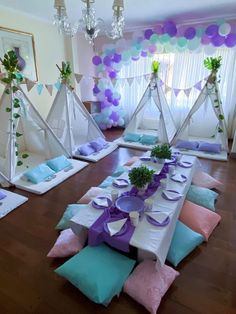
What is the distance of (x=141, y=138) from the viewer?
15.4 feet

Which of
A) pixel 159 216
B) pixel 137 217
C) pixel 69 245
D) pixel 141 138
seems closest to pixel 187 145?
pixel 141 138

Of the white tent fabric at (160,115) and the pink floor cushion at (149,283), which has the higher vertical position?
the white tent fabric at (160,115)

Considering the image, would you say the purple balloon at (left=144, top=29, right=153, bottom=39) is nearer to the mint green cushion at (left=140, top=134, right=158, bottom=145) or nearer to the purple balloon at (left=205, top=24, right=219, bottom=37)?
the purple balloon at (left=205, top=24, right=219, bottom=37)

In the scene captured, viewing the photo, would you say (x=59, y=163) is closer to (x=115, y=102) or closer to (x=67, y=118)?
(x=67, y=118)

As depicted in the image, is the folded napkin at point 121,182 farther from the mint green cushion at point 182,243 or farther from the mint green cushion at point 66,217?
the mint green cushion at point 182,243

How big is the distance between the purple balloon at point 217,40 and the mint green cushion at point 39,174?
3.77 m

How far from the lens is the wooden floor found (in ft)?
4.96

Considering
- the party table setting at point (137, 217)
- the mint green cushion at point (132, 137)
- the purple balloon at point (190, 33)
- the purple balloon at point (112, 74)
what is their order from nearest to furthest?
the party table setting at point (137, 217)
the purple balloon at point (190, 33)
the mint green cushion at point (132, 137)
the purple balloon at point (112, 74)

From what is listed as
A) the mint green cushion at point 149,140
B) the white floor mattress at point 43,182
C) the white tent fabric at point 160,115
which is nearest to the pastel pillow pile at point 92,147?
the white floor mattress at point 43,182

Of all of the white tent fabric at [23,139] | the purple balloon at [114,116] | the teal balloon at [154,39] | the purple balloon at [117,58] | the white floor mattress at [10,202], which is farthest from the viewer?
the purple balloon at [114,116]

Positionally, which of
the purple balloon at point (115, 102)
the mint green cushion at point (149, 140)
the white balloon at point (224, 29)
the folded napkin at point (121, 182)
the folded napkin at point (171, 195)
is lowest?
the folded napkin at point (171, 195)

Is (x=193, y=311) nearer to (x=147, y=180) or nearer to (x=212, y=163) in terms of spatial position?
(x=147, y=180)

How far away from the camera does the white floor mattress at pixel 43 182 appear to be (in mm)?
2946

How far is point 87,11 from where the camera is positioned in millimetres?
1839
